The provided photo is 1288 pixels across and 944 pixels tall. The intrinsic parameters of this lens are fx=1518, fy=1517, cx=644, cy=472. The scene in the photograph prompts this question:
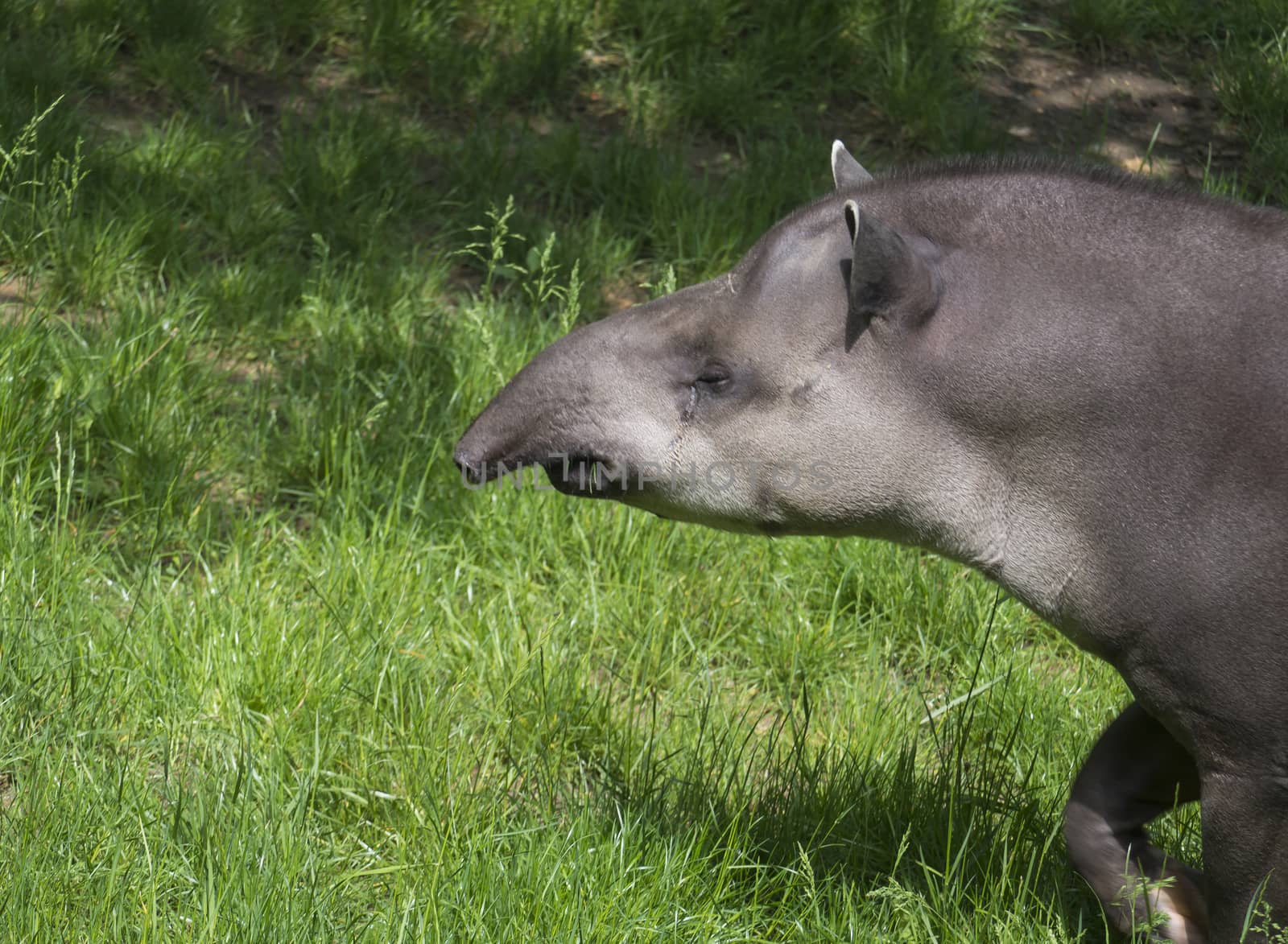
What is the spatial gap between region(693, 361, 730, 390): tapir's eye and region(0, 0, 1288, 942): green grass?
1.05 m

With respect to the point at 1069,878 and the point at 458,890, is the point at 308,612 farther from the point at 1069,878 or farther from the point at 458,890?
the point at 1069,878

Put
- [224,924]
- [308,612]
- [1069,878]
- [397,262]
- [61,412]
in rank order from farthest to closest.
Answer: [397,262] < [61,412] < [308,612] < [1069,878] < [224,924]

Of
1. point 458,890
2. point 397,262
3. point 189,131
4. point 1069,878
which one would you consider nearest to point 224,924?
point 458,890

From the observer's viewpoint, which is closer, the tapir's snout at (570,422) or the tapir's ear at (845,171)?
the tapir's snout at (570,422)

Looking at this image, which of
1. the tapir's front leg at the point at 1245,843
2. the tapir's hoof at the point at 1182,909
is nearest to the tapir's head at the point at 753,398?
the tapir's front leg at the point at 1245,843

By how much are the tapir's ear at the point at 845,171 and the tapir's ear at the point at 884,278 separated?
13.4 inches

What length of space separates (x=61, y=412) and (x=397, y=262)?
1643mm

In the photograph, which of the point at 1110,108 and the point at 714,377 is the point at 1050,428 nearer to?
the point at 714,377

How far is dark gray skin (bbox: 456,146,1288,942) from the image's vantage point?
2.70 metres

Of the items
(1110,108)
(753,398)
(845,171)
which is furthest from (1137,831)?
(1110,108)

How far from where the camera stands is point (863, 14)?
7383mm

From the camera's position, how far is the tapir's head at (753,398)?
116 inches

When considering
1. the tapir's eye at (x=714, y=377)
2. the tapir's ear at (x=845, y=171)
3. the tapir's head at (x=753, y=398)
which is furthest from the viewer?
the tapir's ear at (x=845, y=171)

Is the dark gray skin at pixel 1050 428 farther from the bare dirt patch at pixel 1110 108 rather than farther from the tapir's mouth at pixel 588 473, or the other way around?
the bare dirt patch at pixel 1110 108
